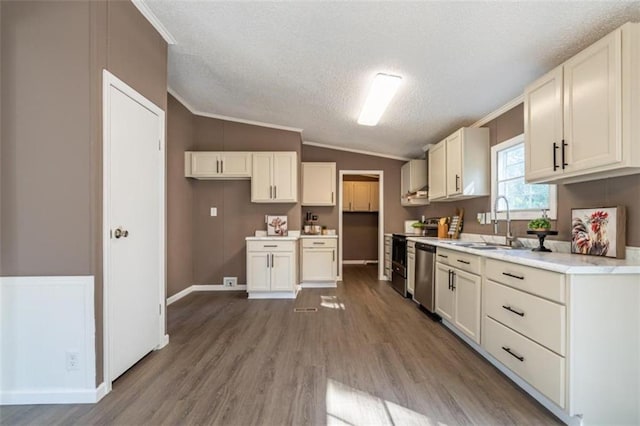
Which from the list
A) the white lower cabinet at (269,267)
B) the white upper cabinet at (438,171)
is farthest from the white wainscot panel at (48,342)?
the white upper cabinet at (438,171)

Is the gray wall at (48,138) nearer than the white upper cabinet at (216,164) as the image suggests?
Yes

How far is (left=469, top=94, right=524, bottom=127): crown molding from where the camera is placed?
295cm

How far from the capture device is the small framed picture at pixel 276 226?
15.6 feet

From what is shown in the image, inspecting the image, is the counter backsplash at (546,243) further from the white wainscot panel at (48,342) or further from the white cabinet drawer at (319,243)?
the white wainscot panel at (48,342)

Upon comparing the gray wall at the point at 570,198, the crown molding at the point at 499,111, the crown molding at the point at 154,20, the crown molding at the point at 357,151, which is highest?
the crown molding at the point at 154,20

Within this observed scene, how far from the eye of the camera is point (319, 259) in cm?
504

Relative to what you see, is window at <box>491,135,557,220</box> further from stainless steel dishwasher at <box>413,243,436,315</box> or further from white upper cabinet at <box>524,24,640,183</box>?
stainless steel dishwasher at <box>413,243,436,315</box>

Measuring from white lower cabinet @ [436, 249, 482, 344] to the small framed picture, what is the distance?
7.90 ft

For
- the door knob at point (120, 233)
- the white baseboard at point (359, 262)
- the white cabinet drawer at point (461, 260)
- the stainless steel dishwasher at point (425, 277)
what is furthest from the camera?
the white baseboard at point (359, 262)

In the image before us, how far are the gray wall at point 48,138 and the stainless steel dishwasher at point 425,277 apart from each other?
10.4 ft

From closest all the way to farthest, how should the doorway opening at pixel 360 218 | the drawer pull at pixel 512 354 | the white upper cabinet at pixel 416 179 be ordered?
the drawer pull at pixel 512 354 → the white upper cabinet at pixel 416 179 → the doorway opening at pixel 360 218

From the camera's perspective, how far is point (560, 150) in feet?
6.78

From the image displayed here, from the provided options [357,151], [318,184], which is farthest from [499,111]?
[318,184]

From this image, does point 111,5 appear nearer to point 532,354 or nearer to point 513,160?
point 532,354
